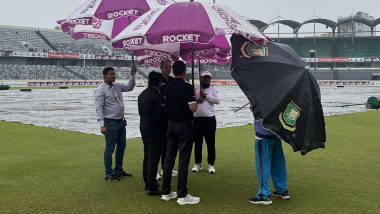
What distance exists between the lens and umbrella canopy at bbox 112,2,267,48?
207 inches

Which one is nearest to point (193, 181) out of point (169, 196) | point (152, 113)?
point (169, 196)

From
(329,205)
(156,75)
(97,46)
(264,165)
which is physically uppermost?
(97,46)

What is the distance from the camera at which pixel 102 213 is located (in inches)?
210

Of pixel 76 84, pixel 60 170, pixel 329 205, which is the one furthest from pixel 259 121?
pixel 76 84

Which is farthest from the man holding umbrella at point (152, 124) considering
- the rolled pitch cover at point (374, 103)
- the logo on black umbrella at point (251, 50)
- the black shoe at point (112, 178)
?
the rolled pitch cover at point (374, 103)

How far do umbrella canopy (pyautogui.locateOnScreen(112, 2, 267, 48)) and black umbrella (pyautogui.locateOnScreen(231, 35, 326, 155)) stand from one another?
251mm

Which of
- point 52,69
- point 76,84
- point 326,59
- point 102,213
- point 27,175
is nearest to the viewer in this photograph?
point 102,213

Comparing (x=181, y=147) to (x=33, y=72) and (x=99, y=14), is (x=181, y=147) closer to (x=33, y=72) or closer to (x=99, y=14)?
(x=99, y=14)

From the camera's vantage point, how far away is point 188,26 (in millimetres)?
5273

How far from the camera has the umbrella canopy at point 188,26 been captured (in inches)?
207

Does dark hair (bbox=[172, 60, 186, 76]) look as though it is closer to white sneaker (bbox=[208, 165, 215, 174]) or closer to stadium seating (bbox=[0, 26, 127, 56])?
white sneaker (bbox=[208, 165, 215, 174])

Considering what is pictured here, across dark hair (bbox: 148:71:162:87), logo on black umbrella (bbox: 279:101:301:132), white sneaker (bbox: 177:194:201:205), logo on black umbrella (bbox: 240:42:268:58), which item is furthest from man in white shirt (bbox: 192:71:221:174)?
logo on black umbrella (bbox: 279:101:301:132)

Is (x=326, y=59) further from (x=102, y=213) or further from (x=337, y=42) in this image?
(x=102, y=213)

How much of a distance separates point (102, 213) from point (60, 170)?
2.78 meters
